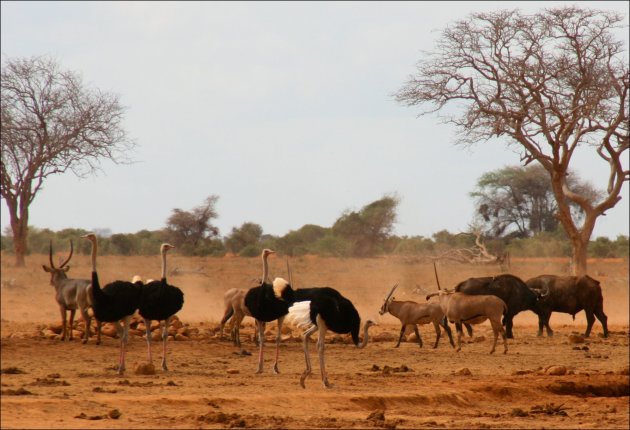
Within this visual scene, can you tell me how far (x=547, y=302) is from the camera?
23.6 meters

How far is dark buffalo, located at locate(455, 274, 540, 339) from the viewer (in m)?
22.4

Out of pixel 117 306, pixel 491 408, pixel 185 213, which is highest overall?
pixel 185 213

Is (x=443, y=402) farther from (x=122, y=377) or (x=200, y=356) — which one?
(x=200, y=356)

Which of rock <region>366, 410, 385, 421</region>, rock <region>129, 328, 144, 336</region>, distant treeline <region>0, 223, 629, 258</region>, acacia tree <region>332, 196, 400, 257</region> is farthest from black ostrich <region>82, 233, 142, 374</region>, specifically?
acacia tree <region>332, 196, 400, 257</region>

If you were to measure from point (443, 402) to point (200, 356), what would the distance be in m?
5.94

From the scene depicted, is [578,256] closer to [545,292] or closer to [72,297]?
[545,292]

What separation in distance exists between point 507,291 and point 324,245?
24.2 m

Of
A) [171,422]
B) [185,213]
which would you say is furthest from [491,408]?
[185,213]

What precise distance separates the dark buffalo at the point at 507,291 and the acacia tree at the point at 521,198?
82.3ft

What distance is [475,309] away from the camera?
19203mm

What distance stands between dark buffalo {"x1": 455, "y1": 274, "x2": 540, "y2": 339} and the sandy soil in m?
0.66

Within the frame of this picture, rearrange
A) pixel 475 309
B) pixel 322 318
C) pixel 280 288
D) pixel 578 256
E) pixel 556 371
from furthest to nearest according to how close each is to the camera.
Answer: pixel 578 256 < pixel 475 309 < pixel 556 371 < pixel 280 288 < pixel 322 318

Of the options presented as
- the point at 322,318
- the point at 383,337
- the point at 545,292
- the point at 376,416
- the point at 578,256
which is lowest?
the point at 376,416

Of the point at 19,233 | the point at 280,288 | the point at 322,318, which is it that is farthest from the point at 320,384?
the point at 19,233
